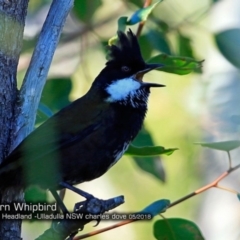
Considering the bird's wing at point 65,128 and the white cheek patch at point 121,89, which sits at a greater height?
the white cheek patch at point 121,89

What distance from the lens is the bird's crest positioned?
133 inches

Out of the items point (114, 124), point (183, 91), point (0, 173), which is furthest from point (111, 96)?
point (183, 91)

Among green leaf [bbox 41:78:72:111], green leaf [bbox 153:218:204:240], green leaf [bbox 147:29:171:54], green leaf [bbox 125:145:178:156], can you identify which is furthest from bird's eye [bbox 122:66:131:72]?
green leaf [bbox 153:218:204:240]

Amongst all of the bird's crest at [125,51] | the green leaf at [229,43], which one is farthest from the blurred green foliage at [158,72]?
the bird's crest at [125,51]

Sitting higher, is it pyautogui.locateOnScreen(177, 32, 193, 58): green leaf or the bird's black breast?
pyautogui.locateOnScreen(177, 32, 193, 58): green leaf

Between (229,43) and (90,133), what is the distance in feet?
2.54

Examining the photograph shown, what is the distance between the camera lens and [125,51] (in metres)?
→ 3.47

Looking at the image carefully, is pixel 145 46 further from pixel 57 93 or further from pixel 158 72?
pixel 57 93

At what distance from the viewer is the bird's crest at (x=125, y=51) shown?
11.1 ft

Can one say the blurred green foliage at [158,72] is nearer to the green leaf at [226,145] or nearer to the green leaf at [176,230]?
the green leaf at [176,230]

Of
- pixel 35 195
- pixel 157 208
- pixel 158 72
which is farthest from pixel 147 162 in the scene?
pixel 158 72

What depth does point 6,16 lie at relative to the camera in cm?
301

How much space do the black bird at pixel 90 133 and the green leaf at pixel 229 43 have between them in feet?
1.09

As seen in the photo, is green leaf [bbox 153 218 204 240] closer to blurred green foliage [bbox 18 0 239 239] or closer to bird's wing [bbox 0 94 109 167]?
blurred green foliage [bbox 18 0 239 239]
